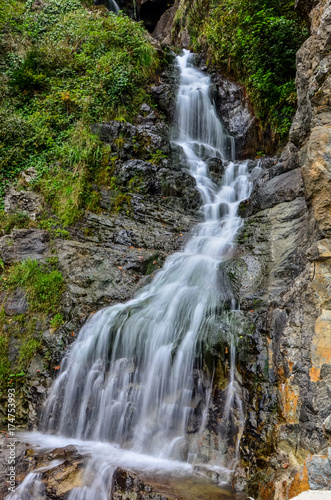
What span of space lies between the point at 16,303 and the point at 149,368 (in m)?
3.29

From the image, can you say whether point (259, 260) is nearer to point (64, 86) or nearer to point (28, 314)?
point (28, 314)

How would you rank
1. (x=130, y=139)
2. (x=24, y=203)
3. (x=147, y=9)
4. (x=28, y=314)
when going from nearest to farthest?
(x=28, y=314) < (x=24, y=203) < (x=130, y=139) < (x=147, y=9)

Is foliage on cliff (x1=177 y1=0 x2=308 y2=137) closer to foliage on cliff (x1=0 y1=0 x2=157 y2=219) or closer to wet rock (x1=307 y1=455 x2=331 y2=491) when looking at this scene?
foliage on cliff (x1=0 y1=0 x2=157 y2=219)

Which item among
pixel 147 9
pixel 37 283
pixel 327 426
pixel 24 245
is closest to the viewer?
pixel 327 426

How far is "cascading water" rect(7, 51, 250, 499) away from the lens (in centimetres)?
452

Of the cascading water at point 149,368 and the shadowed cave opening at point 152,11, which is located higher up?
the shadowed cave opening at point 152,11

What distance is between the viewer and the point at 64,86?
1131 centimetres

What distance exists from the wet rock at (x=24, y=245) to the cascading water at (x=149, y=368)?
2383 mm

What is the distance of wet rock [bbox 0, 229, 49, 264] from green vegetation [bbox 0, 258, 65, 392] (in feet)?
0.89

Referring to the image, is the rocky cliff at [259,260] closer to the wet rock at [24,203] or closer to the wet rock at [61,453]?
the wet rock at [24,203]

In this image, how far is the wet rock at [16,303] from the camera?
6.68 metres

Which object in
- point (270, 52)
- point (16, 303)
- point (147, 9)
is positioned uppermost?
point (147, 9)

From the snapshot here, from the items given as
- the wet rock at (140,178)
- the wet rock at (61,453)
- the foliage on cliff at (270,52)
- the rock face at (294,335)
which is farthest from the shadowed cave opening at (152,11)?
the wet rock at (61,453)

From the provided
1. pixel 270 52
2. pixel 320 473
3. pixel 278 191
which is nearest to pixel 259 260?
pixel 278 191
